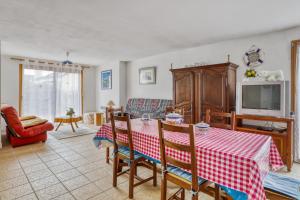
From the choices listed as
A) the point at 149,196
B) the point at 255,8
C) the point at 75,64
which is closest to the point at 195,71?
the point at 255,8

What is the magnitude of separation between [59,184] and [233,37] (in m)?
3.87

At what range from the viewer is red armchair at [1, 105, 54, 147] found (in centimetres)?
354

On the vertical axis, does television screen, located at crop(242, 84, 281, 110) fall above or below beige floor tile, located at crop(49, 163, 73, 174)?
above

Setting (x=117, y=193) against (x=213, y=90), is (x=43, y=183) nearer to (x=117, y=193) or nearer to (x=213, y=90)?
(x=117, y=193)

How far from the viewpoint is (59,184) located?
7.33 ft

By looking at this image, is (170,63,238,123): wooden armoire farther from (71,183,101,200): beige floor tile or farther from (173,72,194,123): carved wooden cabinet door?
(71,183,101,200): beige floor tile

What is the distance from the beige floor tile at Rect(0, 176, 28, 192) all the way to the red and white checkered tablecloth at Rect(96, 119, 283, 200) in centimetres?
168

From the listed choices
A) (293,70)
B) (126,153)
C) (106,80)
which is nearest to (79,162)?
(126,153)

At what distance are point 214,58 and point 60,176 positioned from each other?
146 inches

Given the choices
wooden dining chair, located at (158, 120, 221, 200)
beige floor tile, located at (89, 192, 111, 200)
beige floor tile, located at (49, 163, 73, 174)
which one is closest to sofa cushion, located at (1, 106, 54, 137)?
beige floor tile, located at (49, 163, 73, 174)

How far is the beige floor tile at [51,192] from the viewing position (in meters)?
1.98

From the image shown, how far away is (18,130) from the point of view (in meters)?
3.57

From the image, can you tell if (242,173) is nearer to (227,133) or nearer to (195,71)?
(227,133)

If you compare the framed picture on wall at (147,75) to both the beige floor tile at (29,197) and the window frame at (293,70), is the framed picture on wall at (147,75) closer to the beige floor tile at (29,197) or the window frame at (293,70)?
the window frame at (293,70)
